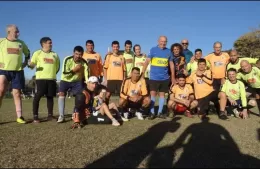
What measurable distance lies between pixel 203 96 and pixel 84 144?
15.8ft

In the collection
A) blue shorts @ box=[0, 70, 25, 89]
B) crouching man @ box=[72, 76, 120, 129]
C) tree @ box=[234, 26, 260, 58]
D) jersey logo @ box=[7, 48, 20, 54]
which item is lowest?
crouching man @ box=[72, 76, 120, 129]

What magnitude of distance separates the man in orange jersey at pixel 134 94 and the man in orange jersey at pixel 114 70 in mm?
677

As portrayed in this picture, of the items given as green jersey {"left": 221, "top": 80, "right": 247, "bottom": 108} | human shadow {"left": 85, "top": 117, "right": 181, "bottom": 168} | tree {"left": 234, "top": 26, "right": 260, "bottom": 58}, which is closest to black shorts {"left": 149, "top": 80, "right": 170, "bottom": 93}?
green jersey {"left": 221, "top": 80, "right": 247, "bottom": 108}

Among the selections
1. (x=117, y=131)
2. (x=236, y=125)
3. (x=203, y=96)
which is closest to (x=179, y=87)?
(x=203, y=96)

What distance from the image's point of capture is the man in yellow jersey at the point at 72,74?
7.30 m

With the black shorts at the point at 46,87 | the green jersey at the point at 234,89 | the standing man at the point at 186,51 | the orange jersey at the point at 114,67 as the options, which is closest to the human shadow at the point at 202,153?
the green jersey at the point at 234,89

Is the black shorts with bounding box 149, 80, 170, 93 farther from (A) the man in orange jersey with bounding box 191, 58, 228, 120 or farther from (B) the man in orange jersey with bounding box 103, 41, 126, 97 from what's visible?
(B) the man in orange jersey with bounding box 103, 41, 126, 97

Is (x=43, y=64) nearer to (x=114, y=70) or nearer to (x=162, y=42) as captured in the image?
(x=114, y=70)

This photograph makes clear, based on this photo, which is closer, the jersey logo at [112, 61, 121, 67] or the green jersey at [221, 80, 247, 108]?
the green jersey at [221, 80, 247, 108]

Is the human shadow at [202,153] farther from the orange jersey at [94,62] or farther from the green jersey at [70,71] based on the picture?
the orange jersey at [94,62]

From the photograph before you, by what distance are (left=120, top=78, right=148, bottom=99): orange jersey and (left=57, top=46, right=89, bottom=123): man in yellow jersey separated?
3.80 feet

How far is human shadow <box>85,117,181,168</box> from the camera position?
356 cm

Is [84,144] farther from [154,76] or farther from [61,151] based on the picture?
[154,76]

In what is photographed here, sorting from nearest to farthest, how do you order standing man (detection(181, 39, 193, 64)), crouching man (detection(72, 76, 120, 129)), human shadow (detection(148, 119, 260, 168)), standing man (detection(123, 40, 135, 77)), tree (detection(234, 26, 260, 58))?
human shadow (detection(148, 119, 260, 168)), crouching man (detection(72, 76, 120, 129)), standing man (detection(123, 40, 135, 77)), standing man (detection(181, 39, 193, 64)), tree (detection(234, 26, 260, 58))
